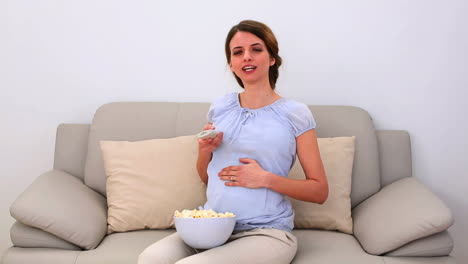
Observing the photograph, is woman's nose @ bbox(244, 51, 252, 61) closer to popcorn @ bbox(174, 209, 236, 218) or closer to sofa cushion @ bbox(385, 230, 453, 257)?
popcorn @ bbox(174, 209, 236, 218)

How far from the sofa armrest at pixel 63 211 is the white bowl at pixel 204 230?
523 mm

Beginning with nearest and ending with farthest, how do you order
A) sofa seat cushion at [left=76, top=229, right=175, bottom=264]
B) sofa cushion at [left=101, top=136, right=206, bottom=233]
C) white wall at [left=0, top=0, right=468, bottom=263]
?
sofa seat cushion at [left=76, top=229, right=175, bottom=264]
sofa cushion at [left=101, top=136, right=206, bottom=233]
white wall at [left=0, top=0, right=468, bottom=263]

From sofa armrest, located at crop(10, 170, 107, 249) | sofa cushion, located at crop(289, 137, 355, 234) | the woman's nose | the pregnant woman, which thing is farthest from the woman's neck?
sofa armrest, located at crop(10, 170, 107, 249)

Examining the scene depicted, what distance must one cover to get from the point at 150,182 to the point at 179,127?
1.08 feet

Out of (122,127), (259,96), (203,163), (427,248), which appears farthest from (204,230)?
(122,127)

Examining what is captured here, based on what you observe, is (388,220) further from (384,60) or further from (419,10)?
(419,10)

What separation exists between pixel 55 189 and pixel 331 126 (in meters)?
1.19

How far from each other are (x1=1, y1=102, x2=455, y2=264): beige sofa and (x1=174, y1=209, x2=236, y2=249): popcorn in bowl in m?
0.34

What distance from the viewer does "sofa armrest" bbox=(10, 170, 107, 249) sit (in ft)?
6.70

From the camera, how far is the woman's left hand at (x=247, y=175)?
6.24 ft

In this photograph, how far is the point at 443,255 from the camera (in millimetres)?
2059

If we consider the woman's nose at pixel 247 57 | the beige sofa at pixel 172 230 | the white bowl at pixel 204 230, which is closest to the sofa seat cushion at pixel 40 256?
the beige sofa at pixel 172 230

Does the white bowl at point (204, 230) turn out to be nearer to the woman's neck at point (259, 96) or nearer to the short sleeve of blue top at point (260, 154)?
the short sleeve of blue top at point (260, 154)

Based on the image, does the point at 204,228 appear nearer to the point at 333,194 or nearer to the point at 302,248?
the point at 302,248
